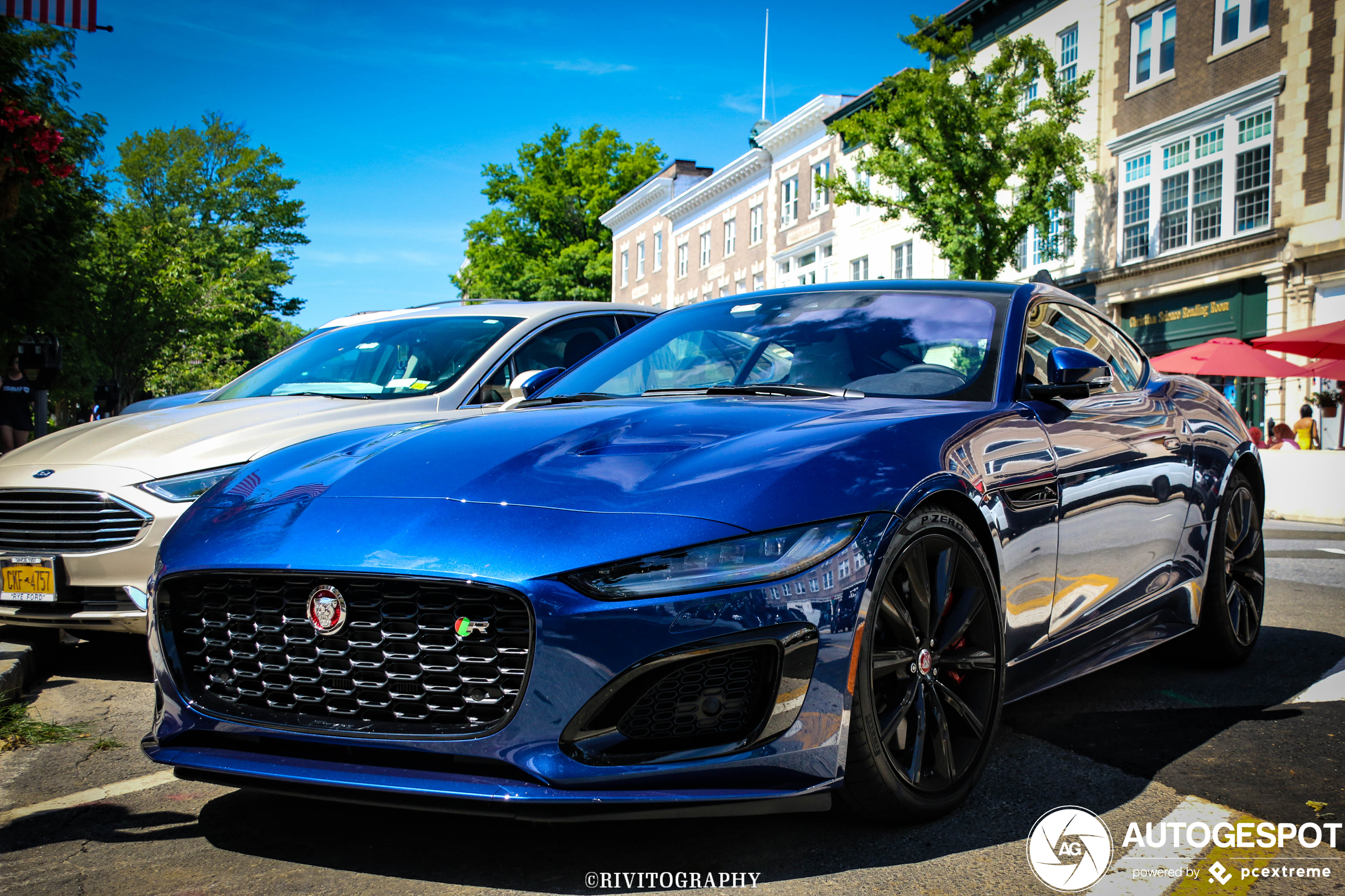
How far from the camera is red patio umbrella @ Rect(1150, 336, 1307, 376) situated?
698 inches

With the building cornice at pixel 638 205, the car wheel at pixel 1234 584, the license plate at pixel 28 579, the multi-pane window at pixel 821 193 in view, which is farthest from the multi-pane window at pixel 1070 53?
the license plate at pixel 28 579

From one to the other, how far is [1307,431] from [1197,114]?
801 centimetres

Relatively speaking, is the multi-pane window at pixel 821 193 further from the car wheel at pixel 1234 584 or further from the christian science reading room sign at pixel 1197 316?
the car wheel at pixel 1234 584

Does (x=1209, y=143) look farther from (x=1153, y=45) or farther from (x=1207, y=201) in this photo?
(x=1153, y=45)

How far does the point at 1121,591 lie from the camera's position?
12.7ft

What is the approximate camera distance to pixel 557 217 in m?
56.2

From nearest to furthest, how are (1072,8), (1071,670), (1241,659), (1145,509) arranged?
(1071,670) < (1145,509) < (1241,659) < (1072,8)

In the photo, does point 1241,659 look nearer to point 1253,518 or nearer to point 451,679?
point 1253,518

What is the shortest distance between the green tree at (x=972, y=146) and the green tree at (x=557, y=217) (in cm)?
3084

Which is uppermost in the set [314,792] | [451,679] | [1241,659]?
[451,679]

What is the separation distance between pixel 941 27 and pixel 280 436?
72.5ft

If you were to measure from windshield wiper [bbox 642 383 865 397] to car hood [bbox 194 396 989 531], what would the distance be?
0.11 m

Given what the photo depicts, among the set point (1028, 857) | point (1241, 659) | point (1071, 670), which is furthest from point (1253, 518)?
point (1028, 857)

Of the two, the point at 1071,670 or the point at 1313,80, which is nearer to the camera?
the point at 1071,670
